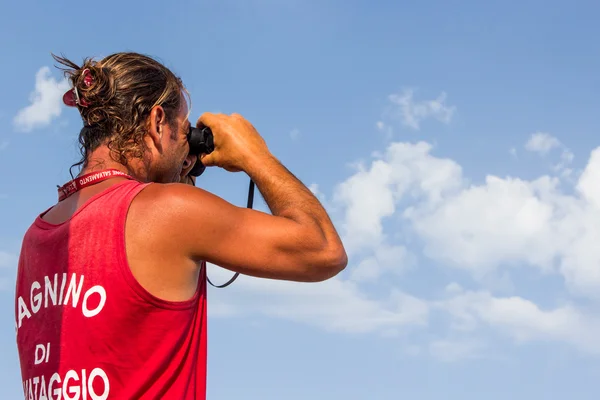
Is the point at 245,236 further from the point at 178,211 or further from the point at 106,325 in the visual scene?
the point at 106,325

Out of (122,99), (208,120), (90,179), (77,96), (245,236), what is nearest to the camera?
(245,236)

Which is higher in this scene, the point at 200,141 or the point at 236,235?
the point at 200,141

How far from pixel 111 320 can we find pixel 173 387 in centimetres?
38

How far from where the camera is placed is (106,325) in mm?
3221

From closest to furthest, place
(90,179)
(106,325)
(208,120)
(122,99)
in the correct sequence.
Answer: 1. (106,325)
2. (90,179)
3. (122,99)
4. (208,120)

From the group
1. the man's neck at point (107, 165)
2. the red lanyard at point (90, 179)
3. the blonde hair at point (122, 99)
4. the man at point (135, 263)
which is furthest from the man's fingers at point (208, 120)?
the red lanyard at point (90, 179)

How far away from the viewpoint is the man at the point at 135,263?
322cm

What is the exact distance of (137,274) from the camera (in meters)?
3.24

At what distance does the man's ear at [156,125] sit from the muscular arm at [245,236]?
18.8 inches

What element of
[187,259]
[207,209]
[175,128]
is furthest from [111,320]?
[175,128]

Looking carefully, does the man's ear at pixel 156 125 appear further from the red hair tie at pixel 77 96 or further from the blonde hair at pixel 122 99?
the red hair tie at pixel 77 96

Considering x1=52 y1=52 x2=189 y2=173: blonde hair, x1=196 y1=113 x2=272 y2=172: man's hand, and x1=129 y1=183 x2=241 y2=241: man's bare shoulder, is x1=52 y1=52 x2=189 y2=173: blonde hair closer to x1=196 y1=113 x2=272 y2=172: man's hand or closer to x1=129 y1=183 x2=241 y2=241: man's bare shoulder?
x1=196 y1=113 x2=272 y2=172: man's hand

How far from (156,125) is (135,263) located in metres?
0.82

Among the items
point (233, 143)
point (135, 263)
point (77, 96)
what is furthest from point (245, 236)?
point (77, 96)
